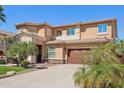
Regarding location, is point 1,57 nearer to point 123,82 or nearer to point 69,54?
point 69,54

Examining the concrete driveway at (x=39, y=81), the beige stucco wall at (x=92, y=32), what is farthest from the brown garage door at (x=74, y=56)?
the concrete driveway at (x=39, y=81)

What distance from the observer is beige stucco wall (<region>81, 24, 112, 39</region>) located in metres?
24.6

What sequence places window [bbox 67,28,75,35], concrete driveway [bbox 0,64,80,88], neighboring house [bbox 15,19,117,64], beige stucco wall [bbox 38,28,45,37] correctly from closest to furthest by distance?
concrete driveway [bbox 0,64,80,88] < neighboring house [bbox 15,19,117,64] < window [bbox 67,28,75,35] < beige stucco wall [bbox 38,28,45,37]

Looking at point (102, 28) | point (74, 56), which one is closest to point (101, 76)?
point (74, 56)

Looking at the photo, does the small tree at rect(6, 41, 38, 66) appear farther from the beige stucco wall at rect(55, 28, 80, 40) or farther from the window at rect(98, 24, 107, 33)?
the window at rect(98, 24, 107, 33)

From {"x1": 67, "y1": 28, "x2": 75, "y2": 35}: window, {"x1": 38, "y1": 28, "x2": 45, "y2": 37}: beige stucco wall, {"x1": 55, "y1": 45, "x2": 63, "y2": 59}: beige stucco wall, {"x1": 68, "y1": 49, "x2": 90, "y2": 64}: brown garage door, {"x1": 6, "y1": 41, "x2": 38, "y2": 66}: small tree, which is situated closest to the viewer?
{"x1": 6, "y1": 41, "x2": 38, "y2": 66}: small tree

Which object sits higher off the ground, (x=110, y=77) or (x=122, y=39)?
(x=122, y=39)

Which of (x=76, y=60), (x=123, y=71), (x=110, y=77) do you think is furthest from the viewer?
(x=76, y=60)

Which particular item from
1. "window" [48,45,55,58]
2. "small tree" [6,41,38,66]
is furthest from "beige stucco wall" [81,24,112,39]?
"small tree" [6,41,38,66]

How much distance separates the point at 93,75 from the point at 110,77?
1.83 feet

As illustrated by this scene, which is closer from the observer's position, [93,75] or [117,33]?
[93,75]

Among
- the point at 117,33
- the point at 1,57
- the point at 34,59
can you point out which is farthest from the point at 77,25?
the point at 1,57
